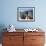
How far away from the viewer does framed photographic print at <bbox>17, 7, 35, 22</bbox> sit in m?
4.48

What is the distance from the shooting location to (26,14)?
4516mm

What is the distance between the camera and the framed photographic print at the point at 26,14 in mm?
Answer: 4480

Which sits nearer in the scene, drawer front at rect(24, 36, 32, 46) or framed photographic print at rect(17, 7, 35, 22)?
drawer front at rect(24, 36, 32, 46)

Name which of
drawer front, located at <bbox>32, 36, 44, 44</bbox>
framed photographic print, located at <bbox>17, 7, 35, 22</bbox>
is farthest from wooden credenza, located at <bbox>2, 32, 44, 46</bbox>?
framed photographic print, located at <bbox>17, 7, 35, 22</bbox>

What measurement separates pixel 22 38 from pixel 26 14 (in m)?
0.94

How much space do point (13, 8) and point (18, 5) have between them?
7.8 inches

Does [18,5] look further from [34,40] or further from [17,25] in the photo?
[34,40]

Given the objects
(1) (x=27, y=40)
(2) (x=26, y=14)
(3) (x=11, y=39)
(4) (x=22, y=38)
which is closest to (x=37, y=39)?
(1) (x=27, y=40)

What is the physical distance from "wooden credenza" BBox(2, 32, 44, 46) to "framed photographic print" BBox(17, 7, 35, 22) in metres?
0.69

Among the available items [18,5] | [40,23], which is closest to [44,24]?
[40,23]

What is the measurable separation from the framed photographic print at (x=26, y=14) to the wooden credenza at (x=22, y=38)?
69 centimetres

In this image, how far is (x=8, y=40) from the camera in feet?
13.1

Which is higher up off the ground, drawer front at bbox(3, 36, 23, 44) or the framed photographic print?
the framed photographic print

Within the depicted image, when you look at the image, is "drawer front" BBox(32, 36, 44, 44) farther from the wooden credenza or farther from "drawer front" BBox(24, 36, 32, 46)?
"drawer front" BBox(24, 36, 32, 46)
